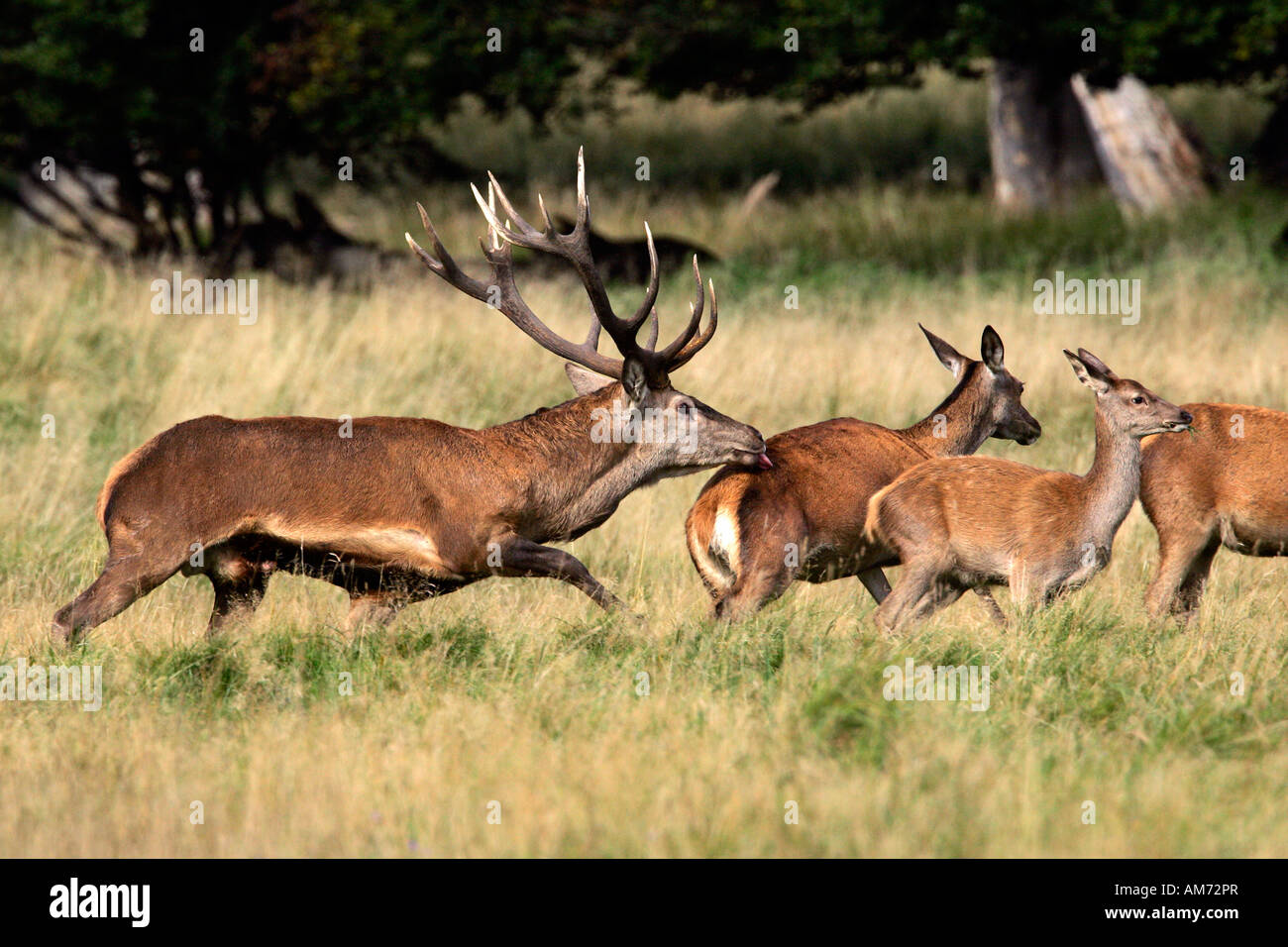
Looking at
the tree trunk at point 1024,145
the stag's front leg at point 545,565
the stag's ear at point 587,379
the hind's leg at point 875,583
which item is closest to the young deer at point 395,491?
the stag's front leg at point 545,565

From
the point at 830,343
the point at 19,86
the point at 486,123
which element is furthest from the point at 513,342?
the point at 486,123

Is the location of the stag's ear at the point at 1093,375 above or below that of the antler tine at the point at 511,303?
below

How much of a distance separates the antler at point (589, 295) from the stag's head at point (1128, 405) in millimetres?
1589

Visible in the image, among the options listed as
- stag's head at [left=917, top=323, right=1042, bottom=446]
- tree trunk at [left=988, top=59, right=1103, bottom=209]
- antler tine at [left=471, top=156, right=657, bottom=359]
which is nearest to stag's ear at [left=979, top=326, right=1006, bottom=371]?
stag's head at [left=917, top=323, right=1042, bottom=446]

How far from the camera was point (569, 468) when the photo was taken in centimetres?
710

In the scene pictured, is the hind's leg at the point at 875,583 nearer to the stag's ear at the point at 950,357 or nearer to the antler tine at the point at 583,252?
the stag's ear at the point at 950,357

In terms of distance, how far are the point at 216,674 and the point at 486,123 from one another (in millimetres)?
24875

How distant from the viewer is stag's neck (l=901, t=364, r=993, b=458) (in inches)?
316

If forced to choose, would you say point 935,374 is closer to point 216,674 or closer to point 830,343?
point 830,343

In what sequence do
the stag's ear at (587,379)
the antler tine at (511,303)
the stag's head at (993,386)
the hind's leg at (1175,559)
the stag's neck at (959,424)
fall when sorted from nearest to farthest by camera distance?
the hind's leg at (1175,559), the antler tine at (511,303), the stag's ear at (587,379), the stag's neck at (959,424), the stag's head at (993,386)

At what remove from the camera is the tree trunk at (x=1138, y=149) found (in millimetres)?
19625

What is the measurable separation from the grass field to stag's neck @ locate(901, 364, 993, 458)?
0.78m

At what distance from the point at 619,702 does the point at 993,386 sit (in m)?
3.37

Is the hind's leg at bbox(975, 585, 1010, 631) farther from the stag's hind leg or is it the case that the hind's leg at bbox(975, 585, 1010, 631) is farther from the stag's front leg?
the stag's hind leg
